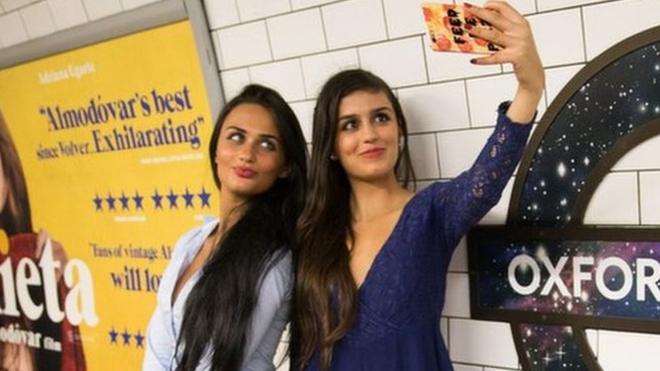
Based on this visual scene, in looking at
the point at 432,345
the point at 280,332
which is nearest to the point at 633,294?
the point at 432,345

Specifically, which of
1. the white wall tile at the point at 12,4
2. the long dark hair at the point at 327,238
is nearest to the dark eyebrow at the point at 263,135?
the long dark hair at the point at 327,238

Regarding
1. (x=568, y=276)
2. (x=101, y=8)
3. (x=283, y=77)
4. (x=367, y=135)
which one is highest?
(x=101, y=8)

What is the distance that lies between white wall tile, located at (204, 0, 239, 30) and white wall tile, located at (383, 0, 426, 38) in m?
0.42

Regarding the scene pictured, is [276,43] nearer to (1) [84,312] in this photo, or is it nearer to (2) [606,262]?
(2) [606,262]

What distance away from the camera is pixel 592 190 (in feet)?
3.45

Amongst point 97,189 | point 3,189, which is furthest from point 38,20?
point 3,189

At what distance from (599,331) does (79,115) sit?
1.57 m

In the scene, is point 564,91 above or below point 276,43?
below

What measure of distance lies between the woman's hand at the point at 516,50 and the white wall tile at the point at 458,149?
26 cm

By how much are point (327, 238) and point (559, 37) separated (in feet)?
1.87

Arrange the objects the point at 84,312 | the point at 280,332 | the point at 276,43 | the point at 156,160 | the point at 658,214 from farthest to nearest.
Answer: the point at 84,312, the point at 156,160, the point at 276,43, the point at 280,332, the point at 658,214

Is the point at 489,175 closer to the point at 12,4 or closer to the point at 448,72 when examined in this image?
the point at 448,72

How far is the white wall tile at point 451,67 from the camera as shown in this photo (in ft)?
3.75

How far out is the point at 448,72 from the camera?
118 centimetres
